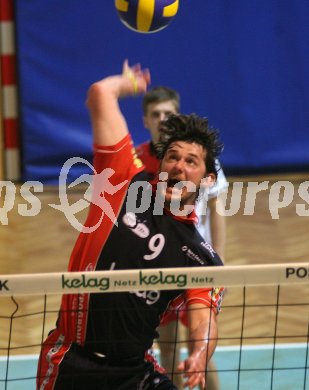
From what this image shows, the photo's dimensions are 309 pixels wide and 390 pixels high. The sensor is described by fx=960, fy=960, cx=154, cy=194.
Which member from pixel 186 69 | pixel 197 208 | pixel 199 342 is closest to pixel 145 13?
pixel 197 208

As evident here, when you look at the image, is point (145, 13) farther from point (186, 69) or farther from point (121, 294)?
point (186, 69)

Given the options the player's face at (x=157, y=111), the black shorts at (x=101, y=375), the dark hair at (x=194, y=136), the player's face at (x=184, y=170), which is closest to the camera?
the black shorts at (x=101, y=375)

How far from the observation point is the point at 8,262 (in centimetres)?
708

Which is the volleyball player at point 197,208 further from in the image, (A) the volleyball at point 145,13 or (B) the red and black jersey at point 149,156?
(A) the volleyball at point 145,13

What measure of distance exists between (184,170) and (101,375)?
2.71ft

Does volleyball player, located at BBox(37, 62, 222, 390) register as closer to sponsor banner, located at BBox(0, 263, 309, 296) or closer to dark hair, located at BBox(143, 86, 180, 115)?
sponsor banner, located at BBox(0, 263, 309, 296)

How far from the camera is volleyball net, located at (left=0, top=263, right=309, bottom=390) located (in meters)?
3.32

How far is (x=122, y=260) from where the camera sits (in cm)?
351

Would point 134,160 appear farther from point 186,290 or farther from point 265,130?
point 265,130

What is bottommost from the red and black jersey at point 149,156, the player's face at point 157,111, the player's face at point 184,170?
the player's face at point 184,170

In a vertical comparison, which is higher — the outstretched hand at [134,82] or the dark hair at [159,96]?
the dark hair at [159,96]

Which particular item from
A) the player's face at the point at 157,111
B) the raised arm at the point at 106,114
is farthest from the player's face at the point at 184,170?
the player's face at the point at 157,111

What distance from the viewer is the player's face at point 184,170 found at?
3.60m

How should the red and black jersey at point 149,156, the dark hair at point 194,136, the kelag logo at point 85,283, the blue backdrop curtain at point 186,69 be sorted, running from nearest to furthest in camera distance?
the kelag logo at point 85,283 → the dark hair at point 194,136 → the red and black jersey at point 149,156 → the blue backdrop curtain at point 186,69
